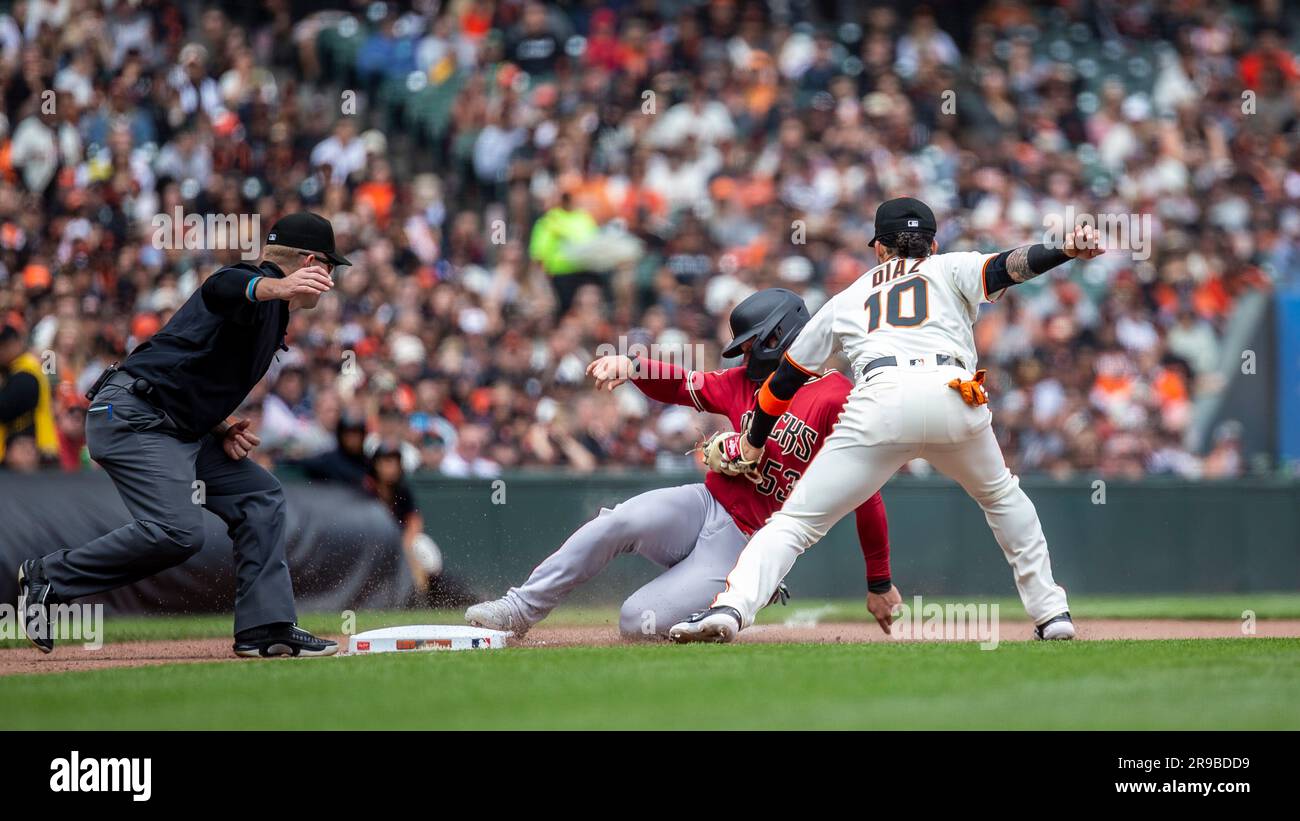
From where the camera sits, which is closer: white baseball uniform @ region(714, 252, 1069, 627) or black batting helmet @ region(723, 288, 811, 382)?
white baseball uniform @ region(714, 252, 1069, 627)

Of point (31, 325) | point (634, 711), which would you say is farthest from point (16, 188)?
point (634, 711)

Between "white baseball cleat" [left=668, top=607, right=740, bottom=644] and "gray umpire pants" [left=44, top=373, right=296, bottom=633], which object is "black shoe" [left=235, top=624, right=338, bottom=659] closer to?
"gray umpire pants" [left=44, top=373, right=296, bottom=633]

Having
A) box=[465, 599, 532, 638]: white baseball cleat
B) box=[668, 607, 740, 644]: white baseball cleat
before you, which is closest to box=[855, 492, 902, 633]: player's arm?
box=[668, 607, 740, 644]: white baseball cleat

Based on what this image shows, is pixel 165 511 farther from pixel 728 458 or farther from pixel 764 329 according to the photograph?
pixel 764 329

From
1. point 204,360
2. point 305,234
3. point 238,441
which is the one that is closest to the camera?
point 204,360

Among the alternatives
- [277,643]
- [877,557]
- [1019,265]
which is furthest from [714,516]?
[277,643]

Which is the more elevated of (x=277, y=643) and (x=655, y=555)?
(x=655, y=555)
